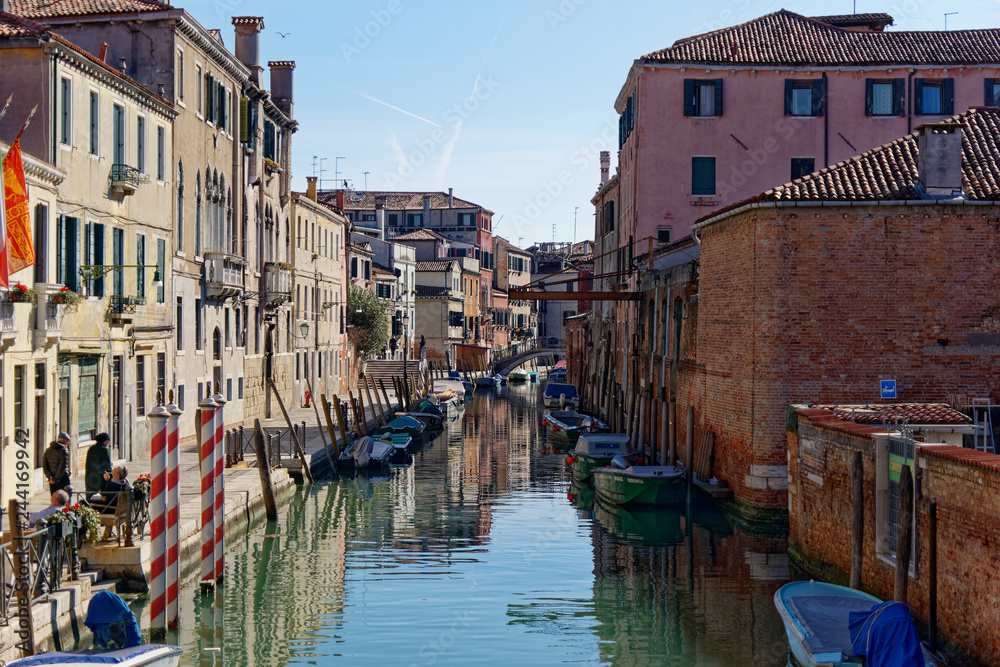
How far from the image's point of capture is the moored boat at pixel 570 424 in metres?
35.9

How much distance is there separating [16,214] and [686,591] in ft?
35.2

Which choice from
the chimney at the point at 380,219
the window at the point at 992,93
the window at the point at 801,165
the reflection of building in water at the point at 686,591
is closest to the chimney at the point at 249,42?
the window at the point at 801,165

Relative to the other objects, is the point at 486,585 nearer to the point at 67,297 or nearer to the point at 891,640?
the point at 891,640

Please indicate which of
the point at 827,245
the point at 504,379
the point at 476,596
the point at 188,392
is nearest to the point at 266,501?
the point at 476,596

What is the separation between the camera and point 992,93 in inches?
1232

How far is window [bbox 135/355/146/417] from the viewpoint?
24.0 m

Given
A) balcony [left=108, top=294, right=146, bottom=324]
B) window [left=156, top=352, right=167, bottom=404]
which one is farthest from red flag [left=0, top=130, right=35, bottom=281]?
window [left=156, top=352, right=167, bottom=404]

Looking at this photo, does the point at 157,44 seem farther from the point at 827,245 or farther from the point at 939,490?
the point at 939,490

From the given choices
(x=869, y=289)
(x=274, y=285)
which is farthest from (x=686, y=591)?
(x=274, y=285)

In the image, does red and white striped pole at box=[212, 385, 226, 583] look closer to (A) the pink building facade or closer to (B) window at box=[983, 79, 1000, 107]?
(A) the pink building facade

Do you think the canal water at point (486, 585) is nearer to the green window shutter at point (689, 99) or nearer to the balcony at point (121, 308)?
the balcony at point (121, 308)

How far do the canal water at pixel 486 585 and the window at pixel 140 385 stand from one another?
3.81 meters

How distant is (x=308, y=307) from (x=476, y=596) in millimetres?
28678

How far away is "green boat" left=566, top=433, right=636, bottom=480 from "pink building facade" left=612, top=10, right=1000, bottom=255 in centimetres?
642
